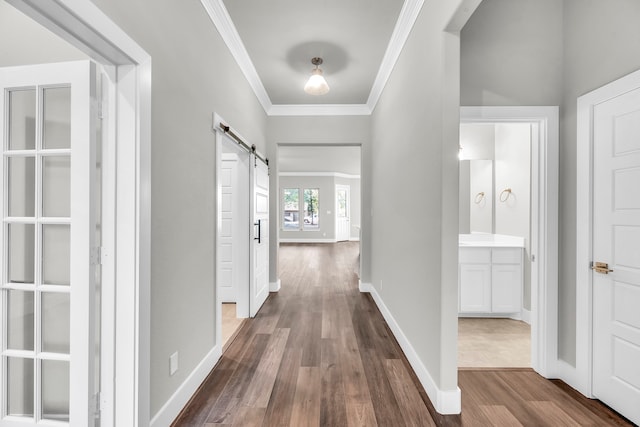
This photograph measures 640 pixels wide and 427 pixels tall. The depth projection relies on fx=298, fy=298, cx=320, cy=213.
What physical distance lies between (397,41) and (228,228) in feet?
9.43

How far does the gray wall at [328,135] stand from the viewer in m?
4.44

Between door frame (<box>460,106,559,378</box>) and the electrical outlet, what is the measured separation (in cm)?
250

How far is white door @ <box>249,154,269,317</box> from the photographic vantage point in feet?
11.1

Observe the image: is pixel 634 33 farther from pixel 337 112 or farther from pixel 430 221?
pixel 337 112

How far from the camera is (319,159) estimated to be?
879 cm

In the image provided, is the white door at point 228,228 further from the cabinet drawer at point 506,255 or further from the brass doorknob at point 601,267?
the brass doorknob at point 601,267

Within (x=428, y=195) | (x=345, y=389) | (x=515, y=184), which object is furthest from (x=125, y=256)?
(x=515, y=184)

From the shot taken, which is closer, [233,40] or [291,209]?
[233,40]

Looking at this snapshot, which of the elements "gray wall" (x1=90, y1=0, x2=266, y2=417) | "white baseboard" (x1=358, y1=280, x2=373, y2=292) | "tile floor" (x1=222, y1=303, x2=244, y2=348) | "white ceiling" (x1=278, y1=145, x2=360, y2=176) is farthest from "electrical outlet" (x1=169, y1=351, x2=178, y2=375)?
"white ceiling" (x1=278, y1=145, x2=360, y2=176)

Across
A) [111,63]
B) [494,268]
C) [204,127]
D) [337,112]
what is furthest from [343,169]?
[111,63]

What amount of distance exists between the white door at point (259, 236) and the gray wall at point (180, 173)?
1.05 meters

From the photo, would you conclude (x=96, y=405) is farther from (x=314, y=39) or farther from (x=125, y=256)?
(x=314, y=39)

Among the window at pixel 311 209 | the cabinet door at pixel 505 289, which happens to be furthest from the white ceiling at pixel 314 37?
the window at pixel 311 209

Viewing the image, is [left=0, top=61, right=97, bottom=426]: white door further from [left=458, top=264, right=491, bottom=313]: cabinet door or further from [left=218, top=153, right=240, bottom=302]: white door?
[left=458, top=264, right=491, bottom=313]: cabinet door
